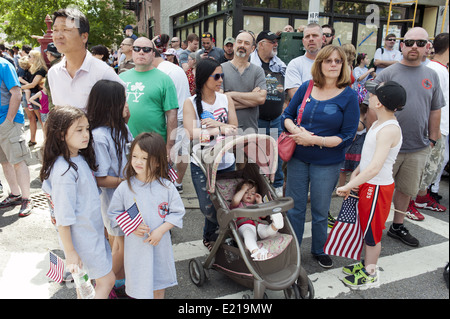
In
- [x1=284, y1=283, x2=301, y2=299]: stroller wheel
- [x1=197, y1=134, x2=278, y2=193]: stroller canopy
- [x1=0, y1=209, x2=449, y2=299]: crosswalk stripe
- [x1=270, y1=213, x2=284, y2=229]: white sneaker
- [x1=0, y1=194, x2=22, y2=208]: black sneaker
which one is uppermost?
[x1=197, y1=134, x2=278, y2=193]: stroller canopy

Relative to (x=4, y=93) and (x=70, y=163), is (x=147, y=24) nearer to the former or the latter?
(x=4, y=93)

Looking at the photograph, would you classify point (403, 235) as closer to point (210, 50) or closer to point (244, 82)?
point (244, 82)

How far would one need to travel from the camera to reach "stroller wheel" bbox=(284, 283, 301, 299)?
2632 millimetres

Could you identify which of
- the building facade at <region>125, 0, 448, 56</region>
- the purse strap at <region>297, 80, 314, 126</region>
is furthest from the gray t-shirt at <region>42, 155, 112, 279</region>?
the building facade at <region>125, 0, 448, 56</region>

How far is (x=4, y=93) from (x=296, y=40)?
16.1 ft

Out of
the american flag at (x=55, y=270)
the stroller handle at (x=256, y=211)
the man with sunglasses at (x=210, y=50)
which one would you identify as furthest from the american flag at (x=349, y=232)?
the man with sunglasses at (x=210, y=50)

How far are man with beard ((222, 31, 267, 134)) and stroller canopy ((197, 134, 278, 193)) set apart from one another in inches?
37.5

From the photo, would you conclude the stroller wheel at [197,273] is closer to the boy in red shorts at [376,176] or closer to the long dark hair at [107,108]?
the long dark hair at [107,108]

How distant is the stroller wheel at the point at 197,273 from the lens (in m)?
2.98

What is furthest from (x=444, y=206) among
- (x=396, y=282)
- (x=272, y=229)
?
(x=272, y=229)

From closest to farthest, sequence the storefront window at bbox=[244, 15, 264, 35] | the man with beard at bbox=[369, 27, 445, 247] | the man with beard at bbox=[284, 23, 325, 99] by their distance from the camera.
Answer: the man with beard at bbox=[369, 27, 445, 247] < the man with beard at bbox=[284, 23, 325, 99] < the storefront window at bbox=[244, 15, 264, 35]

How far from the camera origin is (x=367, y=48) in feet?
45.1

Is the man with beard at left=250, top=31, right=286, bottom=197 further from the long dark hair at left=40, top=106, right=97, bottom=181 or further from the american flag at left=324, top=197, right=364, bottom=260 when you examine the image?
the long dark hair at left=40, top=106, right=97, bottom=181

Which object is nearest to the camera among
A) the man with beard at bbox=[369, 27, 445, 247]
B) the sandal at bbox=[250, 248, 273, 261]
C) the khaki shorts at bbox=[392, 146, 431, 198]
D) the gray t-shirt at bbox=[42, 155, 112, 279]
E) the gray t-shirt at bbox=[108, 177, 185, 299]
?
the gray t-shirt at bbox=[42, 155, 112, 279]
